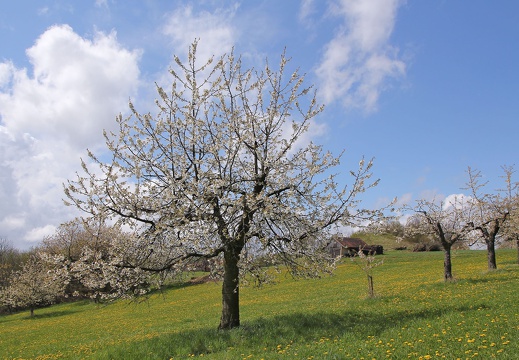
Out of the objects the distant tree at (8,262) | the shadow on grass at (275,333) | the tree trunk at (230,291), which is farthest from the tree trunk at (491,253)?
the distant tree at (8,262)

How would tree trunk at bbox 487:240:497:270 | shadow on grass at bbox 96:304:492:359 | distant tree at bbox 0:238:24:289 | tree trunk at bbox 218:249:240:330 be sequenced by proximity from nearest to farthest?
shadow on grass at bbox 96:304:492:359 → tree trunk at bbox 218:249:240:330 → tree trunk at bbox 487:240:497:270 → distant tree at bbox 0:238:24:289

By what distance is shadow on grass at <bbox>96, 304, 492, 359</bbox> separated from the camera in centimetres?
1245

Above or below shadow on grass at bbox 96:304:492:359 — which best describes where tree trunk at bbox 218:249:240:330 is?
above

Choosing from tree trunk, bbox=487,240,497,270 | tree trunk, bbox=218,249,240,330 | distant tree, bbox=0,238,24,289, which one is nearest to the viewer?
tree trunk, bbox=218,249,240,330

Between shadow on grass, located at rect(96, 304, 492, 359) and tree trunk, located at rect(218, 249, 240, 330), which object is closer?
shadow on grass, located at rect(96, 304, 492, 359)

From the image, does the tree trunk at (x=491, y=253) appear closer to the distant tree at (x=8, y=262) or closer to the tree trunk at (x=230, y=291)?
the tree trunk at (x=230, y=291)

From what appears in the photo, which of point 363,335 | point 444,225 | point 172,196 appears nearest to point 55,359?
point 172,196

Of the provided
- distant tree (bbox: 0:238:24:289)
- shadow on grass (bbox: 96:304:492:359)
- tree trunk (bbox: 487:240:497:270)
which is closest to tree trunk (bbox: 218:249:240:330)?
shadow on grass (bbox: 96:304:492:359)

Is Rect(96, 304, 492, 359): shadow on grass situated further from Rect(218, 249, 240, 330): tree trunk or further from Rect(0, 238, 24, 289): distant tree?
Rect(0, 238, 24, 289): distant tree

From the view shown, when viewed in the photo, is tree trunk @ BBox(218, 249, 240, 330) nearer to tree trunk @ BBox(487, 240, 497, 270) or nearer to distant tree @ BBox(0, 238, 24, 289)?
tree trunk @ BBox(487, 240, 497, 270)

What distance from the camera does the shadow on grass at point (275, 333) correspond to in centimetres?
1245

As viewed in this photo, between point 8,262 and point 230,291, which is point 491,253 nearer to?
point 230,291

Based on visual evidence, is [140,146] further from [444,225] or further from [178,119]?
[444,225]

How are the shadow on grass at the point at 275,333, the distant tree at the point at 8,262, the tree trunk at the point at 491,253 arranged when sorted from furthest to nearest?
1. the distant tree at the point at 8,262
2. the tree trunk at the point at 491,253
3. the shadow on grass at the point at 275,333
